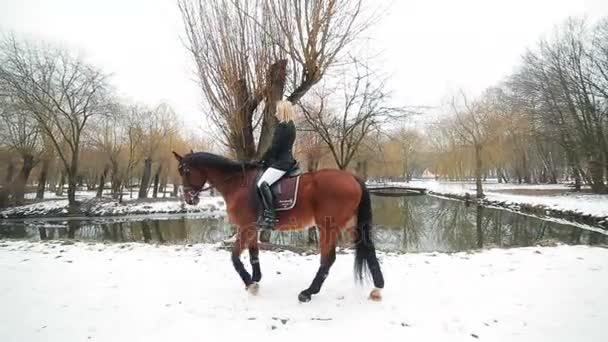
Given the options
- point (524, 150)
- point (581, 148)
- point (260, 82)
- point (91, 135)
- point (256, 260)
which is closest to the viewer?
point (256, 260)

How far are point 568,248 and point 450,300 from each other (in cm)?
373

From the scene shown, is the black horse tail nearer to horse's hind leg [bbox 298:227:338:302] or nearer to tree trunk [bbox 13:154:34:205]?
horse's hind leg [bbox 298:227:338:302]

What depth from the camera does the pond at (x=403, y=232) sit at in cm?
940

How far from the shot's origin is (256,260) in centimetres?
382

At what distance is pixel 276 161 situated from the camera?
12.2ft

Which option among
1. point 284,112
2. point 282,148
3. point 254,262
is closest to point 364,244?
point 254,262

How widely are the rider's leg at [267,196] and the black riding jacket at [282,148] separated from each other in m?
0.11

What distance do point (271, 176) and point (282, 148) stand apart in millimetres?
403

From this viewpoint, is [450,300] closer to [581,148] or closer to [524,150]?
[581,148]

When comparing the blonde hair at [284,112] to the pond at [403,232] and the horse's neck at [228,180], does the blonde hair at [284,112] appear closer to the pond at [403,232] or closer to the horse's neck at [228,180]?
the horse's neck at [228,180]

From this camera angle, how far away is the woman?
359 cm

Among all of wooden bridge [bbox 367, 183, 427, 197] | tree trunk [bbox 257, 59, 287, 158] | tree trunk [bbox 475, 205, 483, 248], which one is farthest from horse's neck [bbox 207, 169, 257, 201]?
wooden bridge [bbox 367, 183, 427, 197]

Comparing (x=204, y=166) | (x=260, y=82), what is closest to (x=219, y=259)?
(x=204, y=166)

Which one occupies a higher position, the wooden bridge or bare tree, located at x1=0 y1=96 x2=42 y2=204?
bare tree, located at x1=0 y1=96 x2=42 y2=204
